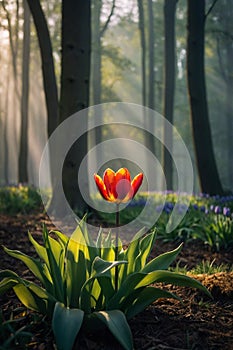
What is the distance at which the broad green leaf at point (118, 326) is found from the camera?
222 cm

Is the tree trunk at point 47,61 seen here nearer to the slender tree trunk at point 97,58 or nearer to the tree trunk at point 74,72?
the tree trunk at point 74,72

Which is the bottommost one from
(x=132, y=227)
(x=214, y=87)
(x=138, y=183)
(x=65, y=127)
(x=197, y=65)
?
(x=132, y=227)

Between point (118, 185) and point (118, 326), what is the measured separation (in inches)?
28.0

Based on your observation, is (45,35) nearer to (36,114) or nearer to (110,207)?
(110,207)

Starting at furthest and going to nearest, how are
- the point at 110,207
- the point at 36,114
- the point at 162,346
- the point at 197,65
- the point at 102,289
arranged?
the point at 36,114
the point at 197,65
the point at 110,207
the point at 102,289
the point at 162,346

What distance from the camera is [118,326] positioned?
2.29 m

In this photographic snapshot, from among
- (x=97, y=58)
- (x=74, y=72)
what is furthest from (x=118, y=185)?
(x=97, y=58)

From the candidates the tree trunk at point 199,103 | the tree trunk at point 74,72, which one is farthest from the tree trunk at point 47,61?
the tree trunk at point 199,103

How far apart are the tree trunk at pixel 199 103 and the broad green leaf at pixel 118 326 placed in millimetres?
6845

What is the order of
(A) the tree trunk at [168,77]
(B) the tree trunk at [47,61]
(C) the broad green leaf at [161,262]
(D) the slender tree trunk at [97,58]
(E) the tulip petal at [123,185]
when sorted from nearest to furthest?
(E) the tulip petal at [123,185] < (C) the broad green leaf at [161,262] < (B) the tree trunk at [47,61] < (A) the tree trunk at [168,77] < (D) the slender tree trunk at [97,58]

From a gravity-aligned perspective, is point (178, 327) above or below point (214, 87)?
below

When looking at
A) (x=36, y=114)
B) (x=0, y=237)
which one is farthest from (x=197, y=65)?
(x=36, y=114)

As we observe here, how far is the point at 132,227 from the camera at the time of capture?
23.7ft

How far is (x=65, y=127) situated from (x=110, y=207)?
5.99 ft
